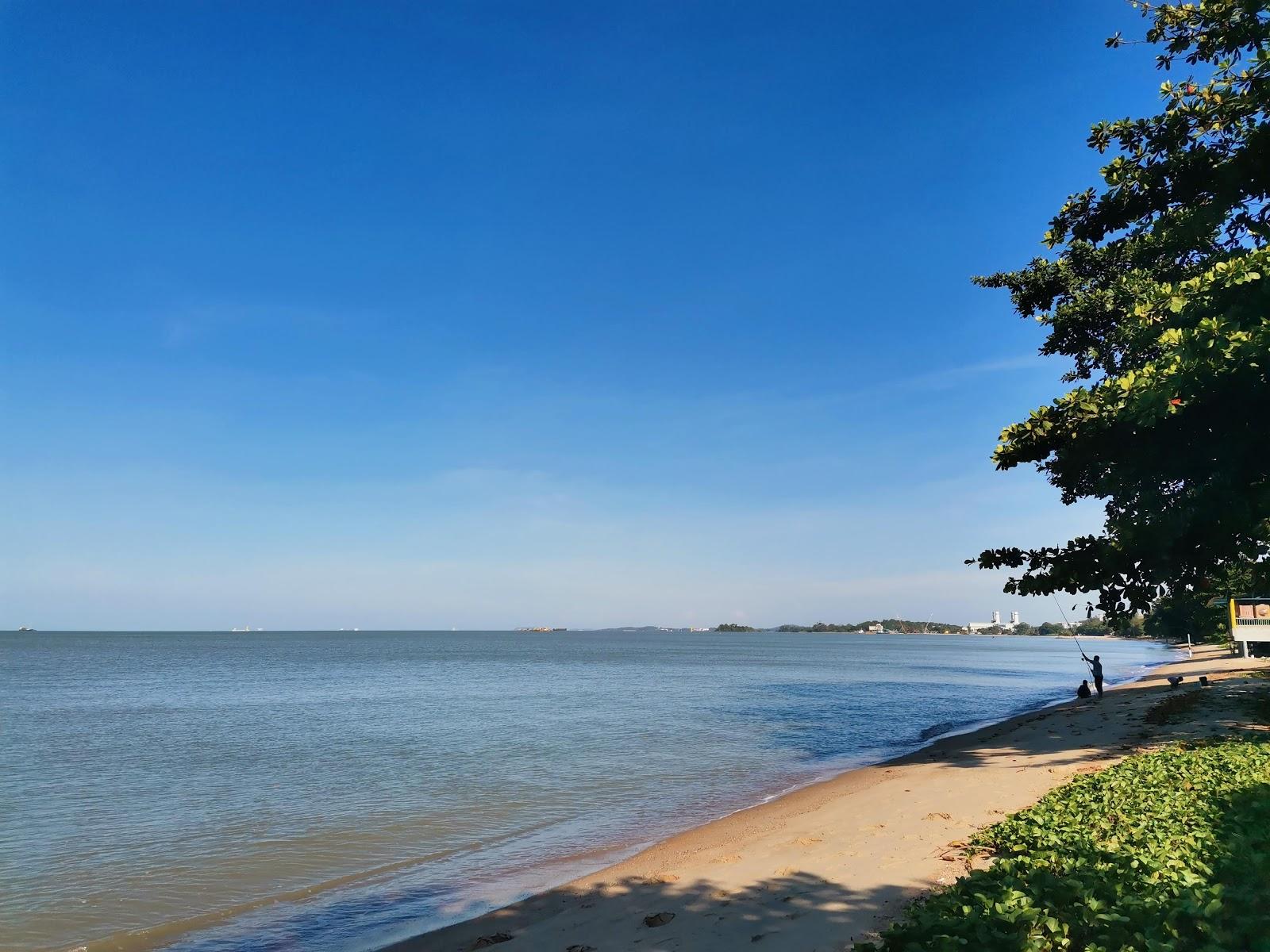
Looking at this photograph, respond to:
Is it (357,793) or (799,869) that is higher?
(799,869)

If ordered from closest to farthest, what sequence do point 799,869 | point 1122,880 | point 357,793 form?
point 1122,880
point 799,869
point 357,793

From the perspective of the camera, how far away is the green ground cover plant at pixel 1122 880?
516 centimetres

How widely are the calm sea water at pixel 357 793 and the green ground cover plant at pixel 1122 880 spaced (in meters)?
7.45

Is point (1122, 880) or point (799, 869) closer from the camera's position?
point (1122, 880)

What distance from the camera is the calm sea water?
38.2 ft

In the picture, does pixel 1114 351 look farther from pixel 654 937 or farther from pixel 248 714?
pixel 248 714

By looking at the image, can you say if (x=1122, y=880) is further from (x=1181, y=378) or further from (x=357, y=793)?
(x=357, y=793)

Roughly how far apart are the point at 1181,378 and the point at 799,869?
8.31m

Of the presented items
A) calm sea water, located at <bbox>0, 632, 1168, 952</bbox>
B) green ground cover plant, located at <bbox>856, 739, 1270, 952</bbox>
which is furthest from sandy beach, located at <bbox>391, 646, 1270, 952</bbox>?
calm sea water, located at <bbox>0, 632, 1168, 952</bbox>

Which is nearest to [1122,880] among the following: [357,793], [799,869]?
[799,869]

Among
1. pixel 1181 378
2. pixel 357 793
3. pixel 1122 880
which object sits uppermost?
pixel 1181 378

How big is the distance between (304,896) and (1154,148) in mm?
19151

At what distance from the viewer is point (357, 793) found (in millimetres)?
19625

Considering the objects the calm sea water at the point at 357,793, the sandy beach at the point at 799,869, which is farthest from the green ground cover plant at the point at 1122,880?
the calm sea water at the point at 357,793
